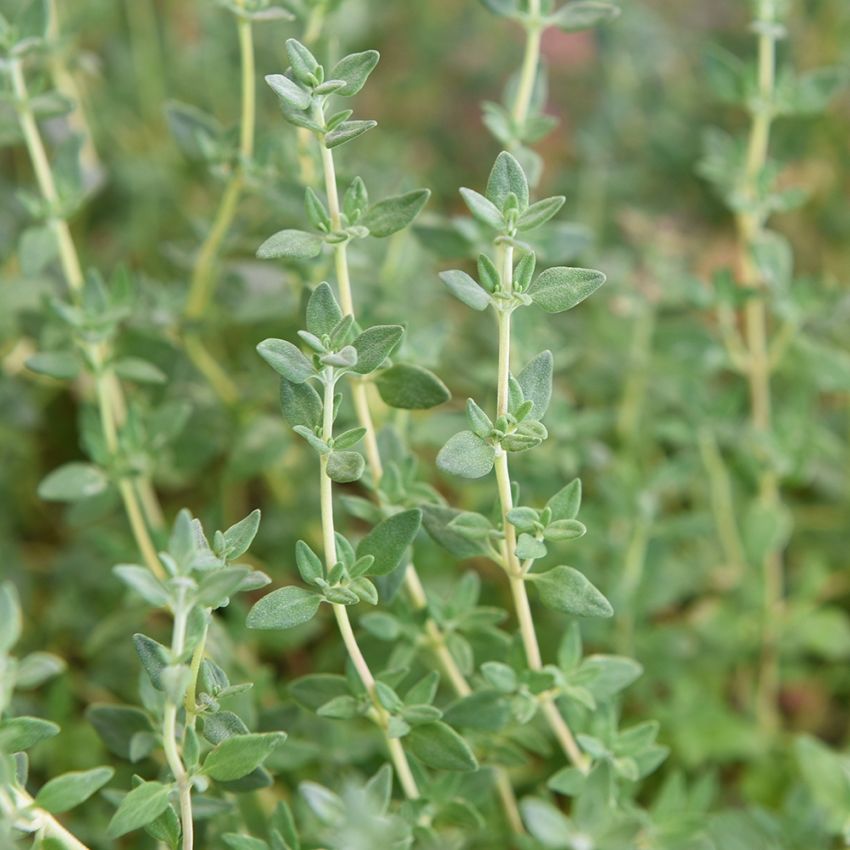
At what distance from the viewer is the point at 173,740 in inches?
35.8

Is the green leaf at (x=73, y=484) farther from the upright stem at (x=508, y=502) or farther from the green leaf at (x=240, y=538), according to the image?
the upright stem at (x=508, y=502)

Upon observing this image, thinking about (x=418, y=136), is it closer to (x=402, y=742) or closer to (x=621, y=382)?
(x=621, y=382)

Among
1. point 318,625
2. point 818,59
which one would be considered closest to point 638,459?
point 318,625

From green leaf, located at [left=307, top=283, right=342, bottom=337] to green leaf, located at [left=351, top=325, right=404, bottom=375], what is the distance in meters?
0.03

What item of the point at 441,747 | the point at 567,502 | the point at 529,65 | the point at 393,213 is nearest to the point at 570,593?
the point at 567,502

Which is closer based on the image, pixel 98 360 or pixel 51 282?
pixel 98 360

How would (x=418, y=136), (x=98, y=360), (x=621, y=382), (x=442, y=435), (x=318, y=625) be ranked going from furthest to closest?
1. (x=418, y=136)
2. (x=621, y=382)
3. (x=318, y=625)
4. (x=442, y=435)
5. (x=98, y=360)

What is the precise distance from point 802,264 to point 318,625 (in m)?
1.30

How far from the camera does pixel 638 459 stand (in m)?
1.73

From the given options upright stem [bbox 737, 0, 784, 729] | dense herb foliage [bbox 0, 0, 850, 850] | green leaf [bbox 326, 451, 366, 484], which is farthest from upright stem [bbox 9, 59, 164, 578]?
upright stem [bbox 737, 0, 784, 729]

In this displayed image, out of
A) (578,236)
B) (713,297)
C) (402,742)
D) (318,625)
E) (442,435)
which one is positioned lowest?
(318,625)

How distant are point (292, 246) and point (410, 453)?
0.95ft

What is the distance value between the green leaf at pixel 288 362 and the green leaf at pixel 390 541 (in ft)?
0.50

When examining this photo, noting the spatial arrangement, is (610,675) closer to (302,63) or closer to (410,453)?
(410,453)
